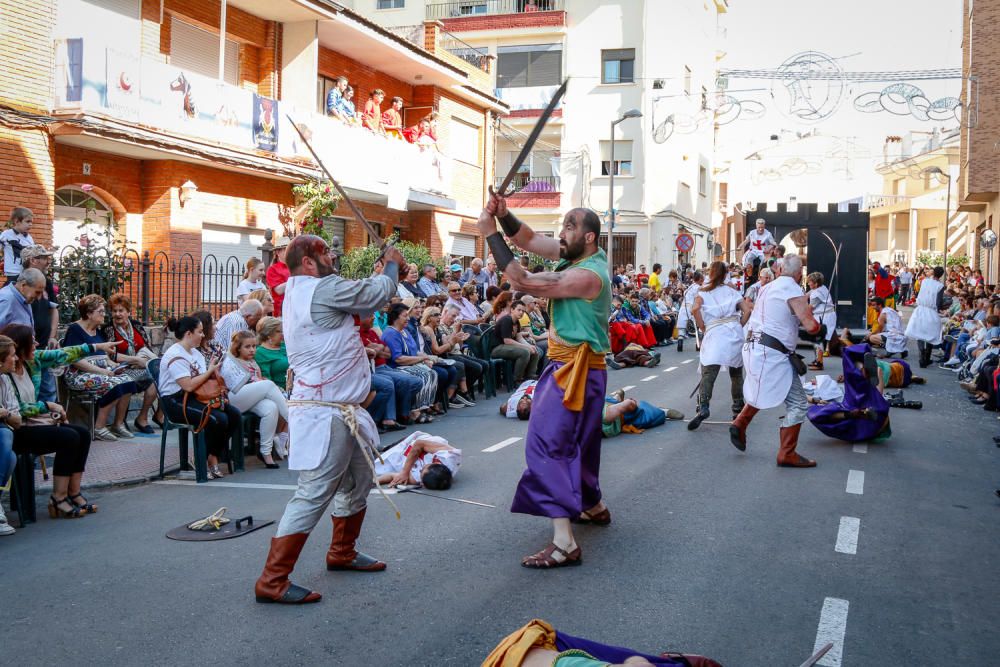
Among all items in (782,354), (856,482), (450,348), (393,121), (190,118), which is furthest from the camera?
(393,121)

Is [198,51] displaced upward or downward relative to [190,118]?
upward

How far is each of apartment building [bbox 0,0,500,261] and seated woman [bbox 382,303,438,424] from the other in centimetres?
644

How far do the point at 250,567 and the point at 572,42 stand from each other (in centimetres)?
3780

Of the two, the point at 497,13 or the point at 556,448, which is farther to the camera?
the point at 497,13

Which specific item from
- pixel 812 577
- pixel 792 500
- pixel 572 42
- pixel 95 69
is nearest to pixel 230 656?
pixel 812 577

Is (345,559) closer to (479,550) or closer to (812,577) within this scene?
(479,550)

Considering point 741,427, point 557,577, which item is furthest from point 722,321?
point 557,577

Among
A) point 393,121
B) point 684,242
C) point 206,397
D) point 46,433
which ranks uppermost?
point 393,121

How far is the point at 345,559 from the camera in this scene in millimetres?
5637

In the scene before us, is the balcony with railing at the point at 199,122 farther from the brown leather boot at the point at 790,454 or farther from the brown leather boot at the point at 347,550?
the brown leather boot at the point at 347,550

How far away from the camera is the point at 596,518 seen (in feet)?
22.0

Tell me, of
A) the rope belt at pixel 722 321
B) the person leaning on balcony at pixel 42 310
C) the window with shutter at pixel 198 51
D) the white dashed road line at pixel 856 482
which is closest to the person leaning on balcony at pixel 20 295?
the person leaning on balcony at pixel 42 310

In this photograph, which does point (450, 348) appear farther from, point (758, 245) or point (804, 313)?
point (758, 245)

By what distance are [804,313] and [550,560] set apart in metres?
4.32
